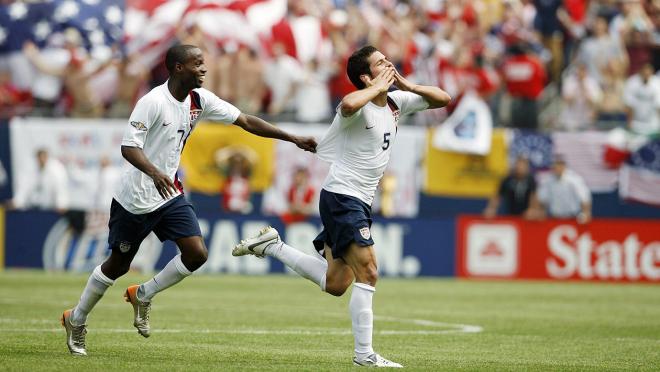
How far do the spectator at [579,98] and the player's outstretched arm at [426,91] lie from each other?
1605 centimetres

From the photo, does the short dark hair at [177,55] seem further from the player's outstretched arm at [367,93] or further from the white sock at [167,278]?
the white sock at [167,278]

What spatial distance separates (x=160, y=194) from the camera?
10188 mm

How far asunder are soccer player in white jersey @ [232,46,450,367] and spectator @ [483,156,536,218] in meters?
15.2

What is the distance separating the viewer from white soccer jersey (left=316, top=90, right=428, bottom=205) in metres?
10.1

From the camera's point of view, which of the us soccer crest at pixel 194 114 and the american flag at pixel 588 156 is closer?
the us soccer crest at pixel 194 114

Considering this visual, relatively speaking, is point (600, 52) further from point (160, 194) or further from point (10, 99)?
point (160, 194)

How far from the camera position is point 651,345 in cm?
1235

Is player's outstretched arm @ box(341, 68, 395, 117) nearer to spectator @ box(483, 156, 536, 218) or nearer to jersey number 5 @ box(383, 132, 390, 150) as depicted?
jersey number 5 @ box(383, 132, 390, 150)

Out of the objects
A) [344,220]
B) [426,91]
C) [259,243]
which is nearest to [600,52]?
[259,243]

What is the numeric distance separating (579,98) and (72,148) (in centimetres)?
1032

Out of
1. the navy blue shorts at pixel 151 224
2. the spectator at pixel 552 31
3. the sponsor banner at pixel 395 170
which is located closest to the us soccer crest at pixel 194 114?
the navy blue shorts at pixel 151 224

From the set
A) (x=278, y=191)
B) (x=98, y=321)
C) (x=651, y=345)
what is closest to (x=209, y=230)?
(x=278, y=191)

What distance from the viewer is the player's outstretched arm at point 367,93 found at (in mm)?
9578

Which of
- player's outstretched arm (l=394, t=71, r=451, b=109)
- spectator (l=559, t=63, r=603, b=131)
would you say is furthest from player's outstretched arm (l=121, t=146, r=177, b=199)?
spectator (l=559, t=63, r=603, b=131)
